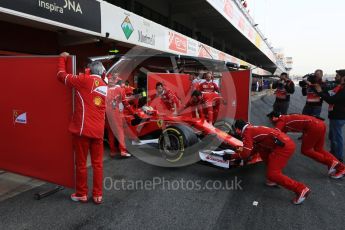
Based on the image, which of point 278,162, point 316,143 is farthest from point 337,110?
point 278,162

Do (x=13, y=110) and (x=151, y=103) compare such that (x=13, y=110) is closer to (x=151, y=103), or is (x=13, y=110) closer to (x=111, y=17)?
(x=151, y=103)

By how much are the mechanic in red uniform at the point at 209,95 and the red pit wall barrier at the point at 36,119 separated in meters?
4.74

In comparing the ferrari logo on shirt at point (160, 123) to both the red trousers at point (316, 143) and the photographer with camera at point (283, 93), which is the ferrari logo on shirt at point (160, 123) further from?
the photographer with camera at point (283, 93)

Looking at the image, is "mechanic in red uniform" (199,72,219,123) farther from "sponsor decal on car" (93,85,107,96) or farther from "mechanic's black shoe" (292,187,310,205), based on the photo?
"sponsor decal on car" (93,85,107,96)

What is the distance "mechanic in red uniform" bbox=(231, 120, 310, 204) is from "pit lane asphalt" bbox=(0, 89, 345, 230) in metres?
0.24

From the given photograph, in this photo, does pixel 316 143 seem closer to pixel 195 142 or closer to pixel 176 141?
pixel 195 142

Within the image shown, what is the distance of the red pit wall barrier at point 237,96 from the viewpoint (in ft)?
25.7

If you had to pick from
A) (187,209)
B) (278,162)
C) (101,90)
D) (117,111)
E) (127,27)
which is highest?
(127,27)

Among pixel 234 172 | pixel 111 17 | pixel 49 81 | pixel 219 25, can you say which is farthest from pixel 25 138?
pixel 219 25

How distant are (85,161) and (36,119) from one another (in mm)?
879

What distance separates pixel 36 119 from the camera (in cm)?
407

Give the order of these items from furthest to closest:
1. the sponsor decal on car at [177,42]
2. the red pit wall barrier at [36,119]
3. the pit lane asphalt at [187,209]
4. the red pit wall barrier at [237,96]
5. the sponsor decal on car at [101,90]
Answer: the sponsor decal on car at [177,42] → the red pit wall barrier at [237,96] → the red pit wall barrier at [36,119] → the sponsor decal on car at [101,90] → the pit lane asphalt at [187,209]

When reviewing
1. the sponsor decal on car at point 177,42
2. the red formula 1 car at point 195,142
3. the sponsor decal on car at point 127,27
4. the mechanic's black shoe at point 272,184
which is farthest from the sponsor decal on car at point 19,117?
the sponsor decal on car at point 177,42

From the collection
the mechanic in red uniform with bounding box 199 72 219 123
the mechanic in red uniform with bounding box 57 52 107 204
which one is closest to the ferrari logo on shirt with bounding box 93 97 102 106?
the mechanic in red uniform with bounding box 57 52 107 204
